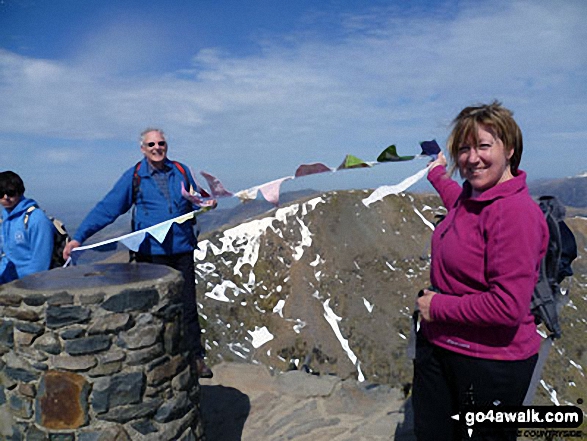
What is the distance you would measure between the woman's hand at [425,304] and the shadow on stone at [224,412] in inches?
169

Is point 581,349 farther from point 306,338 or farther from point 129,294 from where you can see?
point 129,294

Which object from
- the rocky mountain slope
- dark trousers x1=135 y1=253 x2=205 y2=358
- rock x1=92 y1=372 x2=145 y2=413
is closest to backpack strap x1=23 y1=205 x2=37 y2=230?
dark trousers x1=135 y1=253 x2=205 y2=358

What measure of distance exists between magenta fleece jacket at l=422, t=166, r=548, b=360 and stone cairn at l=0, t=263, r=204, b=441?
2596 mm

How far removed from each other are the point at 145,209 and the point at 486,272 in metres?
4.19

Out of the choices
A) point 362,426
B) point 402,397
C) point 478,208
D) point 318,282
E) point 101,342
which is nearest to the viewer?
point 478,208

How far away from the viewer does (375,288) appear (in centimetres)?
3681

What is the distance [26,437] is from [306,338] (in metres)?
28.9

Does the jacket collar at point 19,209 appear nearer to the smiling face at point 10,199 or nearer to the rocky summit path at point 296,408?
the smiling face at point 10,199

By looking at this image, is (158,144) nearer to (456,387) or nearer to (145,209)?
(145,209)

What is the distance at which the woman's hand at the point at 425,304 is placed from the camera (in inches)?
105

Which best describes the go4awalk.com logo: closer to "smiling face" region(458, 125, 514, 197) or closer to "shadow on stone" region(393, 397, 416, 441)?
"smiling face" region(458, 125, 514, 197)

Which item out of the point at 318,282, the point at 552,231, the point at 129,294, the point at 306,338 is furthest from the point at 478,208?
the point at 318,282

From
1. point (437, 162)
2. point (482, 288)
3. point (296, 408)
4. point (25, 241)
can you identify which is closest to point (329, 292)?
point (296, 408)

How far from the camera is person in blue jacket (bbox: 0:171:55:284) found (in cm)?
543
